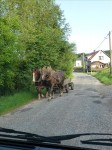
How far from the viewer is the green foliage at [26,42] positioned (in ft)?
70.4

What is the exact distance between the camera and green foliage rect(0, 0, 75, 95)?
2146 cm

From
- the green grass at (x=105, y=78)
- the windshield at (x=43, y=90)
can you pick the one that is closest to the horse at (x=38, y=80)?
the windshield at (x=43, y=90)

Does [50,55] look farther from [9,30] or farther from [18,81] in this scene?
[9,30]

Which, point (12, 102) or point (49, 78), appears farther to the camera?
point (49, 78)

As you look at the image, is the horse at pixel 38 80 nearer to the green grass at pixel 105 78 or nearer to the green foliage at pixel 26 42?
the green foliage at pixel 26 42

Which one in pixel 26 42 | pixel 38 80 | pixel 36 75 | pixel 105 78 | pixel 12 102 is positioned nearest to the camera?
pixel 12 102

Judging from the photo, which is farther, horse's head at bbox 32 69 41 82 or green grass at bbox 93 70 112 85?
green grass at bbox 93 70 112 85

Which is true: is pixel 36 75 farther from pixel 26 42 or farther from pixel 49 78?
pixel 26 42

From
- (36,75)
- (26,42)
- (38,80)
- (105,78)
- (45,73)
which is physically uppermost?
(26,42)

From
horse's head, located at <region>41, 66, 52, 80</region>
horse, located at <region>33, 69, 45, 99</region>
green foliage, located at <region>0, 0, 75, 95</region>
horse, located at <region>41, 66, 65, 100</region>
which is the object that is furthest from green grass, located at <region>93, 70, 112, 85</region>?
horse, located at <region>33, 69, 45, 99</region>

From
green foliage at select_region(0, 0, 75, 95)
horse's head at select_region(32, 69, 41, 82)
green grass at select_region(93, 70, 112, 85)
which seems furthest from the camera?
green grass at select_region(93, 70, 112, 85)

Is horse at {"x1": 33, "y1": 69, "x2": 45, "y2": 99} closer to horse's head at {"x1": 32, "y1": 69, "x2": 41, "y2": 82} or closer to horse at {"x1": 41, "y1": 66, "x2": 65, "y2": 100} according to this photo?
horse's head at {"x1": 32, "y1": 69, "x2": 41, "y2": 82}

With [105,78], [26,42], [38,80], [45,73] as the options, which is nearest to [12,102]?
[38,80]

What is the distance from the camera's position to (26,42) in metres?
28.1
